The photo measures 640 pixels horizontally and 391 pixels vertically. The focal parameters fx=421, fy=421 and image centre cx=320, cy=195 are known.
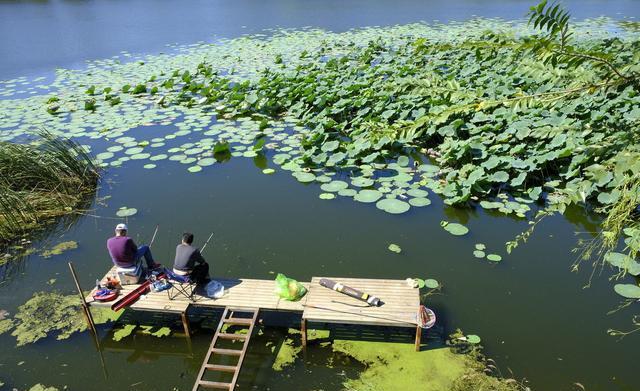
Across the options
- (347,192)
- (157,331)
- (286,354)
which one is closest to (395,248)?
(347,192)

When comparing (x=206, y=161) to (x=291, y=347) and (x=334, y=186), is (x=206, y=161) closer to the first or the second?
(x=334, y=186)

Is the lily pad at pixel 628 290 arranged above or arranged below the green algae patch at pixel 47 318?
above

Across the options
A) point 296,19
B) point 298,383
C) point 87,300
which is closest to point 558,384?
point 298,383

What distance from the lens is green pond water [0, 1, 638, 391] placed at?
4.50 metres

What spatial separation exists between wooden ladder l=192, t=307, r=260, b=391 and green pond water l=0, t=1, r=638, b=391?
268 millimetres

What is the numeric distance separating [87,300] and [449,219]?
17.3 ft

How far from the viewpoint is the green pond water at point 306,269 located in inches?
177

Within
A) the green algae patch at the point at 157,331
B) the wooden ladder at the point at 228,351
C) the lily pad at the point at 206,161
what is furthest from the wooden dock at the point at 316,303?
the lily pad at the point at 206,161

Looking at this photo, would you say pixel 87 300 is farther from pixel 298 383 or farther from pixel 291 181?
pixel 291 181

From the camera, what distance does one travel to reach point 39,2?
34.6 m

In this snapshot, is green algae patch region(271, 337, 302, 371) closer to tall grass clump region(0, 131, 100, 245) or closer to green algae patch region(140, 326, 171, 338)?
green algae patch region(140, 326, 171, 338)

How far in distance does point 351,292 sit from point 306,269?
1140 mm

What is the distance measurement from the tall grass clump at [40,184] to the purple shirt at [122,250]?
115 inches

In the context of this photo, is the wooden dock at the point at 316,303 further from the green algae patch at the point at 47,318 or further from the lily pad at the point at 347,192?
the lily pad at the point at 347,192
